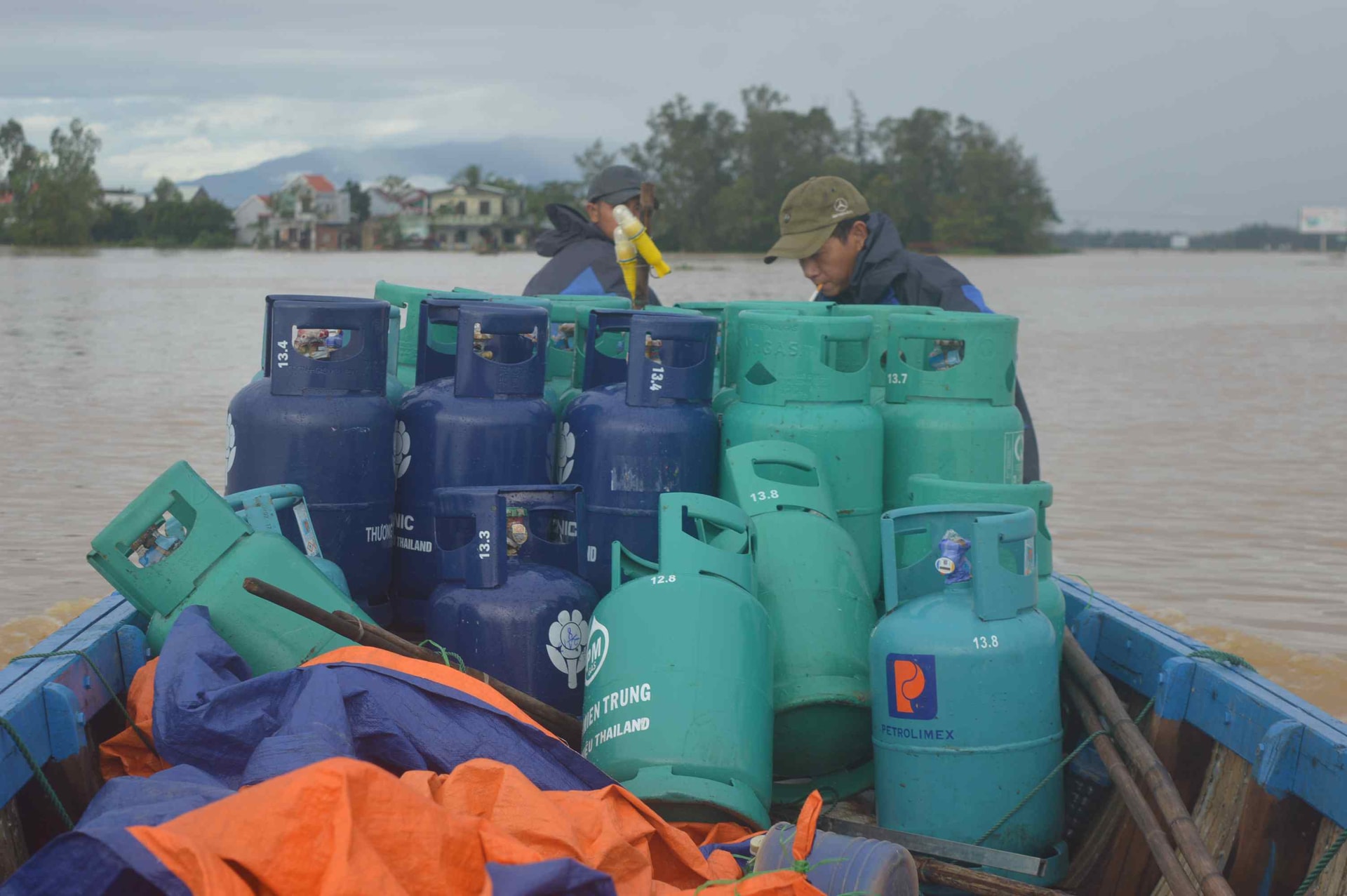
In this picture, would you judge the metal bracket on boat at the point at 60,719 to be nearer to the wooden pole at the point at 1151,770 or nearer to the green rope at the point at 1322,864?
the wooden pole at the point at 1151,770

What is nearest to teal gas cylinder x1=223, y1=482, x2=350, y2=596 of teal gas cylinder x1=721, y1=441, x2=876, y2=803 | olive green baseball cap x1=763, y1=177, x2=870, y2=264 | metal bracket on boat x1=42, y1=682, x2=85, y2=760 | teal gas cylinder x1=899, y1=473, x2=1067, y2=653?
metal bracket on boat x1=42, y1=682, x2=85, y2=760

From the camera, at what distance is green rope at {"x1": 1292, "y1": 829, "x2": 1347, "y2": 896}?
10.7 ft

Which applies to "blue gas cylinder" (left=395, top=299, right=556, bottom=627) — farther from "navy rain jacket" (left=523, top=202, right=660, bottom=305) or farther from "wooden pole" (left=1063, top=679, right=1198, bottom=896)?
"navy rain jacket" (left=523, top=202, right=660, bottom=305)

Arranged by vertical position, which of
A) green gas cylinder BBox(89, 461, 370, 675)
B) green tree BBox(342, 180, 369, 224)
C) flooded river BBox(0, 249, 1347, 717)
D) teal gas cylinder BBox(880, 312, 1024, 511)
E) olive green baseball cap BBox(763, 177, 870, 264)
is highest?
green tree BBox(342, 180, 369, 224)

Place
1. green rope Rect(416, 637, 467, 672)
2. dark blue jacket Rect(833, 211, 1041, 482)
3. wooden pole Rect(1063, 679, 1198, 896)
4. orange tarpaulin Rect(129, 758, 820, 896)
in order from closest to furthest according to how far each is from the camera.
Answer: orange tarpaulin Rect(129, 758, 820, 896) → wooden pole Rect(1063, 679, 1198, 896) → green rope Rect(416, 637, 467, 672) → dark blue jacket Rect(833, 211, 1041, 482)

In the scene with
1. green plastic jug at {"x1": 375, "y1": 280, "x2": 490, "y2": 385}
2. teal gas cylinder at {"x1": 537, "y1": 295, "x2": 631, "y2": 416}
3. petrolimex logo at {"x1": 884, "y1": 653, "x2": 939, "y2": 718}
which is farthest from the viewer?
green plastic jug at {"x1": 375, "y1": 280, "x2": 490, "y2": 385}

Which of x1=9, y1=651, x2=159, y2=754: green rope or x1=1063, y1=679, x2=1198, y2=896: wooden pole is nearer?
x1=1063, y1=679, x2=1198, y2=896: wooden pole

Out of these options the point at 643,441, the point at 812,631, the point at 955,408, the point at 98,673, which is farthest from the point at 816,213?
the point at 98,673

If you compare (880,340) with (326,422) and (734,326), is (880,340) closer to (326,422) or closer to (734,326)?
(734,326)

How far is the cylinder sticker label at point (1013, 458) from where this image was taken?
191 inches

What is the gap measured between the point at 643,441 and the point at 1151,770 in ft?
6.02

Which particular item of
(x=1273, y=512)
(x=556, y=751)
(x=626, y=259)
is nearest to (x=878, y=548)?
(x=556, y=751)

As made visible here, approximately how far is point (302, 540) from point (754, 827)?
180cm

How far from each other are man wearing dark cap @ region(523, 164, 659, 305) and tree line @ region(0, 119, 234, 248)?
10776cm
